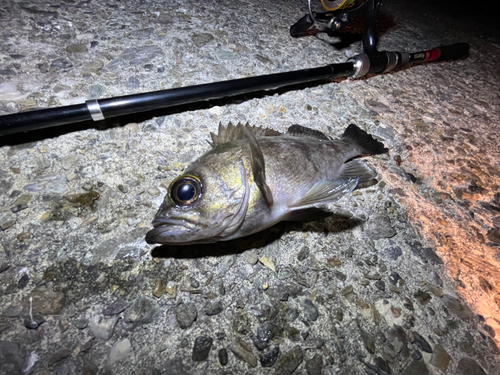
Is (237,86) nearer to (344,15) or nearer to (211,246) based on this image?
(211,246)

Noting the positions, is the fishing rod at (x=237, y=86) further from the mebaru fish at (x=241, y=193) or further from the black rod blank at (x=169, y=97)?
the mebaru fish at (x=241, y=193)

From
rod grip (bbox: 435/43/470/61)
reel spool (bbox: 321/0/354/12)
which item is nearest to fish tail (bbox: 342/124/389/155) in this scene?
reel spool (bbox: 321/0/354/12)

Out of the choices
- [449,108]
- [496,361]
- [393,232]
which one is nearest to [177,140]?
[393,232]

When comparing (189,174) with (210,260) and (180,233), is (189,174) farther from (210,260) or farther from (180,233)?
(210,260)

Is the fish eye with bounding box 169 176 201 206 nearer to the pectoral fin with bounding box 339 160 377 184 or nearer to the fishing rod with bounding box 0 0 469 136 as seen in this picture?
the fishing rod with bounding box 0 0 469 136

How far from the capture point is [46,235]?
59.9 inches

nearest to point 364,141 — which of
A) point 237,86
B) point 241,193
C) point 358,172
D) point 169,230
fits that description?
point 358,172

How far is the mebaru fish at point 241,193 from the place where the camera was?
1305 mm

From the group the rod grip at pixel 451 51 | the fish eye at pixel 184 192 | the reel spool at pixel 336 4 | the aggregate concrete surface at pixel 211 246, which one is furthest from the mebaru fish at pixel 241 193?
the rod grip at pixel 451 51

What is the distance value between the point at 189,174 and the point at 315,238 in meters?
0.94

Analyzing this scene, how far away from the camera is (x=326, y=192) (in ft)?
4.59

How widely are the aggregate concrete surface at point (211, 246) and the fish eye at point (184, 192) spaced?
0.41m

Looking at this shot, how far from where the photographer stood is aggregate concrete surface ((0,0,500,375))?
1.34 m

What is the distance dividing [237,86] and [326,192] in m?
1.13
